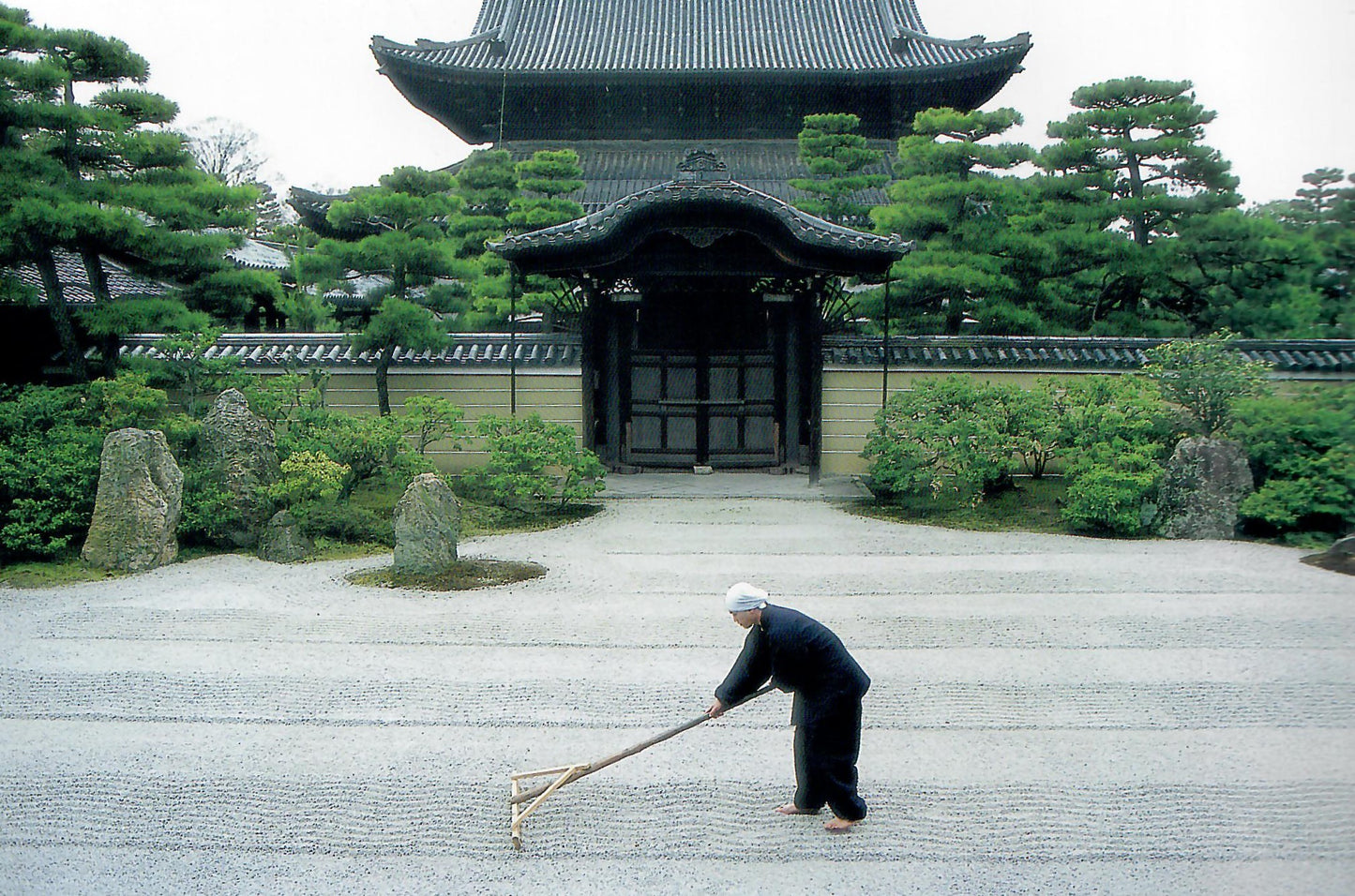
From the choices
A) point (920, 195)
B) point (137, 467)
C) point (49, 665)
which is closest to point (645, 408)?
point (920, 195)

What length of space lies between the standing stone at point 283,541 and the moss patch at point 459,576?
90 centimetres

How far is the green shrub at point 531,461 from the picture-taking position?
11.1 meters

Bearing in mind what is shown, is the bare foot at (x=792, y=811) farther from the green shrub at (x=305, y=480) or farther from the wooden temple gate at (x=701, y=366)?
the wooden temple gate at (x=701, y=366)

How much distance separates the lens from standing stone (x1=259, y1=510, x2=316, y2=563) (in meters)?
9.22

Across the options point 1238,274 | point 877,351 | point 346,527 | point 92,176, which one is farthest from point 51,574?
point 1238,274

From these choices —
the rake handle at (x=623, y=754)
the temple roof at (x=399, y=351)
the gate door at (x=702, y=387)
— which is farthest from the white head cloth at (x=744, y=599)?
the gate door at (x=702, y=387)

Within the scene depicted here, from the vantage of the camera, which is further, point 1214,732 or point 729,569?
point 729,569

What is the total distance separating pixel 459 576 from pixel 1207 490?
7502 mm

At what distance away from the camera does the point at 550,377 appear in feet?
46.1

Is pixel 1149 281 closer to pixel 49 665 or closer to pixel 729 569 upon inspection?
pixel 729 569

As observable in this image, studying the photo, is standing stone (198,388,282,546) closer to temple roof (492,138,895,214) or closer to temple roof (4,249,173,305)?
temple roof (4,249,173,305)

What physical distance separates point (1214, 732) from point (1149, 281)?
11.4 metres

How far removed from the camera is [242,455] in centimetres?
970

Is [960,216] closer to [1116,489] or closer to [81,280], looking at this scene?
[1116,489]
